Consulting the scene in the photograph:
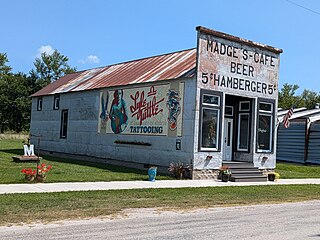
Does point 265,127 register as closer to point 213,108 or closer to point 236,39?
point 213,108

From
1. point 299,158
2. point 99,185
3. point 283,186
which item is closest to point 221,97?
point 283,186

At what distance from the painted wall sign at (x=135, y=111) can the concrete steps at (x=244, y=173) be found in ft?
11.1

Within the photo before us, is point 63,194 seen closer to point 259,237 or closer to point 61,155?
point 259,237

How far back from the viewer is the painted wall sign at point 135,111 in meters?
20.0

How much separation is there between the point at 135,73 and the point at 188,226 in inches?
617

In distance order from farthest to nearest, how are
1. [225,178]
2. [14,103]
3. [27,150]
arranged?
[14,103] → [27,150] → [225,178]

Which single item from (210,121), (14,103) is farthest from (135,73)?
(14,103)

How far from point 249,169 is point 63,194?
411 inches

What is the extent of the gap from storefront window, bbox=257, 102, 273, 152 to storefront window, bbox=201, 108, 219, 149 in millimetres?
2994

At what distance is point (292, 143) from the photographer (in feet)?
102

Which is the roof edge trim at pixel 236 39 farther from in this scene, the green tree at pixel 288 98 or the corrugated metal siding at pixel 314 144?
Answer: the green tree at pixel 288 98

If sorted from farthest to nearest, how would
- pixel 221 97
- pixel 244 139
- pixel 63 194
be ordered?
pixel 244 139 → pixel 221 97 → pixel 63 194

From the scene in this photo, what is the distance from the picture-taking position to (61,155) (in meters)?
27.4

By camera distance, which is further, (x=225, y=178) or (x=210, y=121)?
(x=210, y=121)
